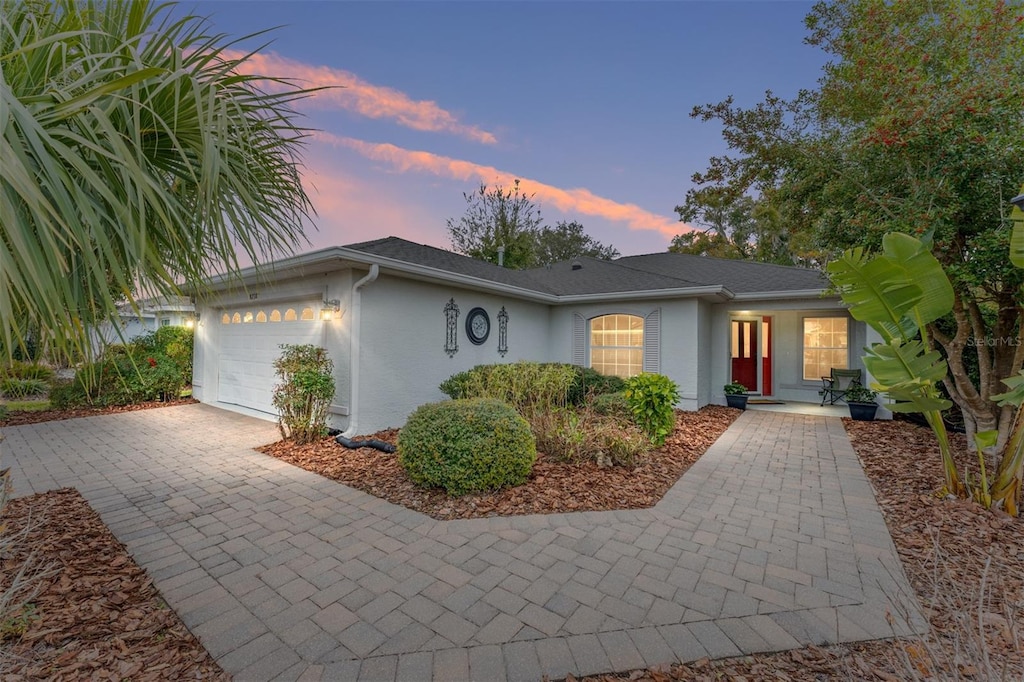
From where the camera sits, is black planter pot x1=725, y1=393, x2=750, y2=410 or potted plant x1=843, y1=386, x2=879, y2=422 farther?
black planter pot x1=725, y1=393, x2=750, y2=410

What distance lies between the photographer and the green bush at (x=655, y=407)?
602 centimetres

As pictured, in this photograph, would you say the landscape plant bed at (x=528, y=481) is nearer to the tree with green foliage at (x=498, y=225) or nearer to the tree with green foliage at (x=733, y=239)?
the tree with green foliage at (x=498, y=225)

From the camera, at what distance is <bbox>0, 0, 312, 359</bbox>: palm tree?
1289 mm

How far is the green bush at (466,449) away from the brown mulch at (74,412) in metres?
8.72

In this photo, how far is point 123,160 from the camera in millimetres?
1389

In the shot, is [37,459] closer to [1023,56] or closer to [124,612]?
[124,612]

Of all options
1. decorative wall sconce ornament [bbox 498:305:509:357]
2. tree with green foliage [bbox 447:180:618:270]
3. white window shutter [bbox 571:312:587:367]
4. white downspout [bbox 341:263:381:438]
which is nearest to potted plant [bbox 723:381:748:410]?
white window shutter [bbox 571:312:587:367]

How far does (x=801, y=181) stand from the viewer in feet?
19.8

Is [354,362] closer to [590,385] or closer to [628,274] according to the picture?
[590,385]

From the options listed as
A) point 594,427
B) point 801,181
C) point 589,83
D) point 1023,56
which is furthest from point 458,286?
point 1023,56

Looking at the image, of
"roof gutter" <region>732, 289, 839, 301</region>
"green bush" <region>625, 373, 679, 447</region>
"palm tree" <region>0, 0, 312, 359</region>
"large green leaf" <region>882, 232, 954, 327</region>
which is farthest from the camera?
"roof gutter" <region>732, 289, 839, 301</region>

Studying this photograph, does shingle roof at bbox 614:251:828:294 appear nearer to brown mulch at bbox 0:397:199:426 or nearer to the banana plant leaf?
the banana plant leaf

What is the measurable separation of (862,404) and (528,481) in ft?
24.9

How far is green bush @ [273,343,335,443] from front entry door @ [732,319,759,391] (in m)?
9.89
